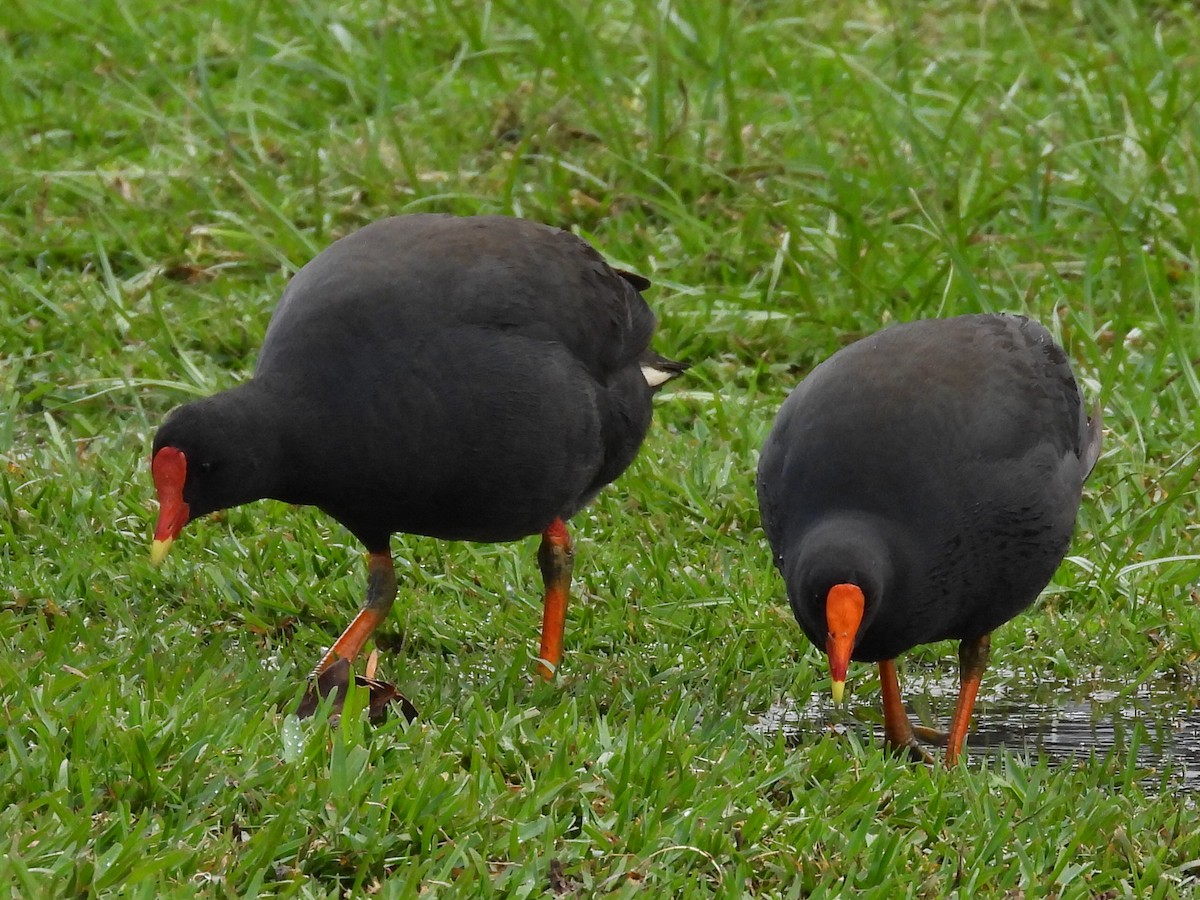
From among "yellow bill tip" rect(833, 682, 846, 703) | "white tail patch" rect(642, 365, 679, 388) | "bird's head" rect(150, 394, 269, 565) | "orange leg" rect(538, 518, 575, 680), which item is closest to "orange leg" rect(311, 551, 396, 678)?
"orange leg" rect(538, 518, 575, 680)

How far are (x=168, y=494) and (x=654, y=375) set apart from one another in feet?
5.31

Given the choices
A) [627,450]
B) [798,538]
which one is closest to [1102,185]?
[627,450]

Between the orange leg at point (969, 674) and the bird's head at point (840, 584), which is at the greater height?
the bird's head at point (840, 584)

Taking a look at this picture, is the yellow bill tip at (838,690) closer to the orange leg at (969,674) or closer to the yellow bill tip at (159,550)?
the orange leg at (969,674)

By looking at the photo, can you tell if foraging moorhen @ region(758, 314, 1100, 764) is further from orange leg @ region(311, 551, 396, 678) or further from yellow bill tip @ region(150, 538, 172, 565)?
yellow bill tip @ region(150, 538, 172, 565)

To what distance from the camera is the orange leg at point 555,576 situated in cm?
495

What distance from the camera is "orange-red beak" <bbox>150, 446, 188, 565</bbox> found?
14.1ft

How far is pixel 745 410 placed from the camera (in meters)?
6.30

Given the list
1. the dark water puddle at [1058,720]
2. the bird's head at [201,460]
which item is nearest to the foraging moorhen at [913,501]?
the dark water puddle at [1058,720]

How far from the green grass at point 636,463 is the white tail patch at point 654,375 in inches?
20.6

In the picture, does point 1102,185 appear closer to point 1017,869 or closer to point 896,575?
point 896,575

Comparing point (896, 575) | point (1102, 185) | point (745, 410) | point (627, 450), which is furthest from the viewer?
point (1102, 185)

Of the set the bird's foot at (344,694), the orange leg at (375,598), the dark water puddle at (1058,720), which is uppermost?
the bird's foot at (344,694)

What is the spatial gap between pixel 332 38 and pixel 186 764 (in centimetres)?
564
